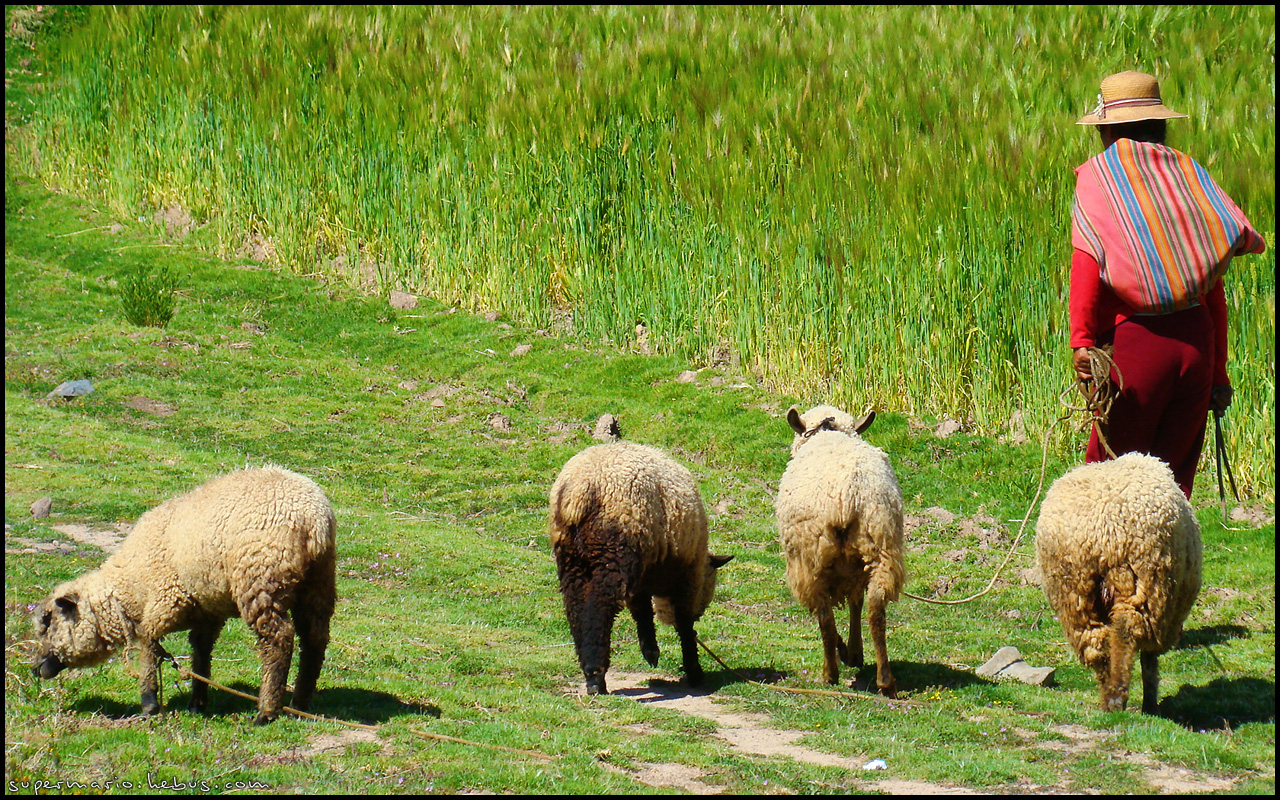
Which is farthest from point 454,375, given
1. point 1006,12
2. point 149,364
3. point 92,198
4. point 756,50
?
point 1006,12

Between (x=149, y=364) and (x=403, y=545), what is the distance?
234 inches

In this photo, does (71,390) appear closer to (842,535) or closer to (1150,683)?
(842,535)

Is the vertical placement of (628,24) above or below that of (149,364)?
above

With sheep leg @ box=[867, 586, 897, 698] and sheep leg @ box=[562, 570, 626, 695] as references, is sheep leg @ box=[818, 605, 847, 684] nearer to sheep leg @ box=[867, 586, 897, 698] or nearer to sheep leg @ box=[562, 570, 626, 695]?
sheep leg @ box=[867, 586, 897, 698]

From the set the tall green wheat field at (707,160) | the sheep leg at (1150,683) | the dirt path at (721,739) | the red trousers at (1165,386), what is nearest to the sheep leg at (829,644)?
the dirt path at (721,739)

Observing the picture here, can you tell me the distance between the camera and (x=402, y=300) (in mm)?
16266

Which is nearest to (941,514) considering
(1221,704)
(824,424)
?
(824,424)

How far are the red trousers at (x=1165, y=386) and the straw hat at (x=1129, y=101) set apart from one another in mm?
1041

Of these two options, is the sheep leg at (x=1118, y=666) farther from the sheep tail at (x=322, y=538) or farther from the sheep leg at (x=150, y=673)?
the sheep leg at (x=150, y=673)

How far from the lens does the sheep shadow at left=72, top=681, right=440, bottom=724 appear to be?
6215 millimetres

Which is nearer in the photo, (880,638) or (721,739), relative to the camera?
(721,739)

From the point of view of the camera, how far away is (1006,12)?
20266mm

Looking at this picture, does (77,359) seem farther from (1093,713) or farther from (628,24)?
(1093,713)

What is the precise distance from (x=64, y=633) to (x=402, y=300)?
1036 centimetres
